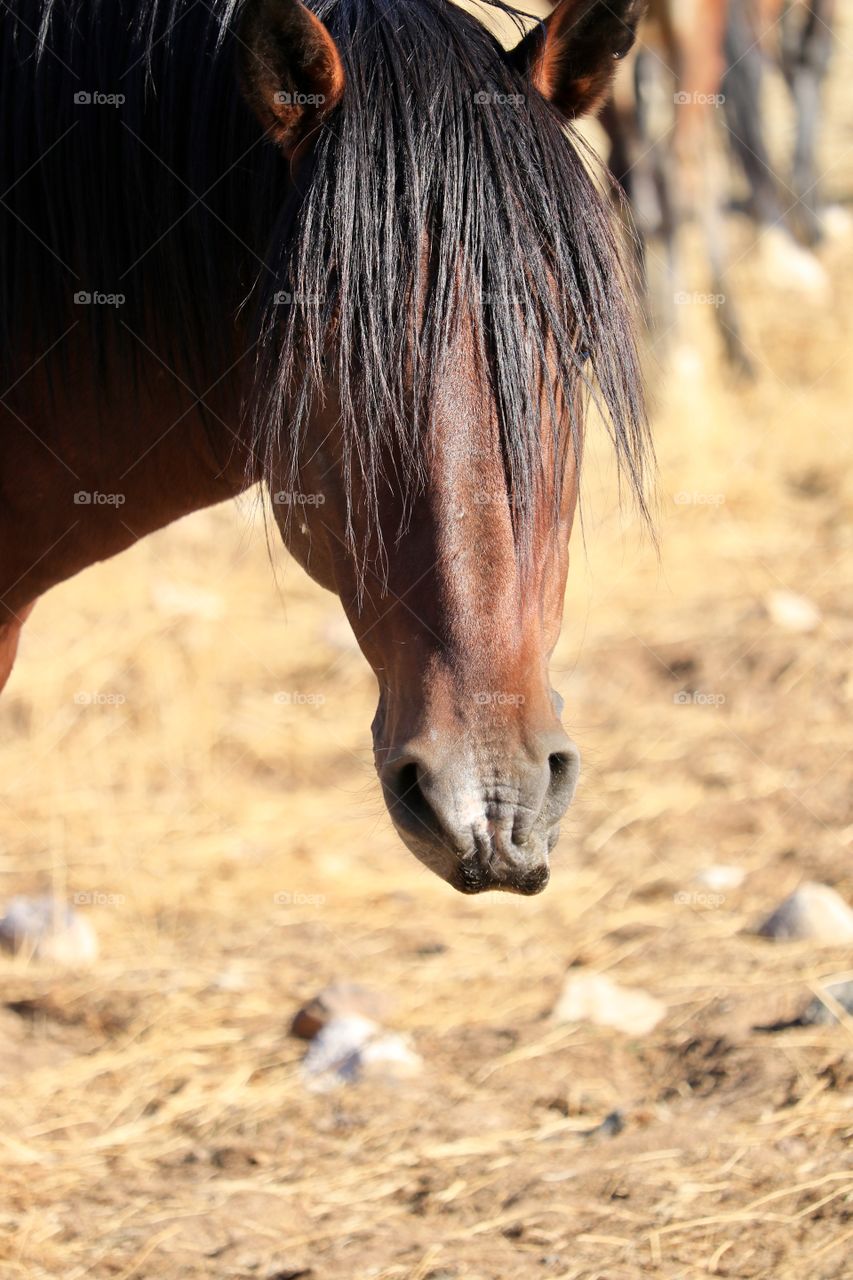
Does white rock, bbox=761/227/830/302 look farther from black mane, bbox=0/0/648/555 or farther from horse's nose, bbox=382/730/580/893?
horse's nose, bbox=382/730/580/893

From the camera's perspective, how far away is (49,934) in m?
3.18

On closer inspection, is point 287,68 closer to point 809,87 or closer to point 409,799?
point 409,799

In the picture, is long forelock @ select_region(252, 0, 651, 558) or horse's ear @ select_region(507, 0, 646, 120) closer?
long forelock @ select_region(252, 0, 651, 558)

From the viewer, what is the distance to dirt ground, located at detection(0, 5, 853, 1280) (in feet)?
7.13

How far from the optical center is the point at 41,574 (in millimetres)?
2104

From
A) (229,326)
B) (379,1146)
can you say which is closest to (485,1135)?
(379,1146)

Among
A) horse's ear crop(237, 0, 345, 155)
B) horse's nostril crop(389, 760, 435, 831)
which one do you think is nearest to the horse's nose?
horse's nostril crop(389, 760, 435, 831)

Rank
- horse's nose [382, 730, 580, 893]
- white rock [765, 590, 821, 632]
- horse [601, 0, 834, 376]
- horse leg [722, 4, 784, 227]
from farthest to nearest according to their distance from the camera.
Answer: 1. horse leg [722, 4, 784, 227]
2. horse [601, 0, 834, 376]
3. white rock [765, 590, 821, 632]
4. horse's nose [382, 730, 580, 893]

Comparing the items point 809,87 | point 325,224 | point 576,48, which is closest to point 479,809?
point 325,224

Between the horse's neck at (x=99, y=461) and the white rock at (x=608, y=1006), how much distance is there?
56.4 inches

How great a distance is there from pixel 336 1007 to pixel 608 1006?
23.3 inches

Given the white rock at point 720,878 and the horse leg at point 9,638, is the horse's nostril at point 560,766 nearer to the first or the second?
the horse leg at point 9,638

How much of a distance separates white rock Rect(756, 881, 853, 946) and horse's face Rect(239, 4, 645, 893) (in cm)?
164

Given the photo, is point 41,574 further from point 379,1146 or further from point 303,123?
point 379,1146
